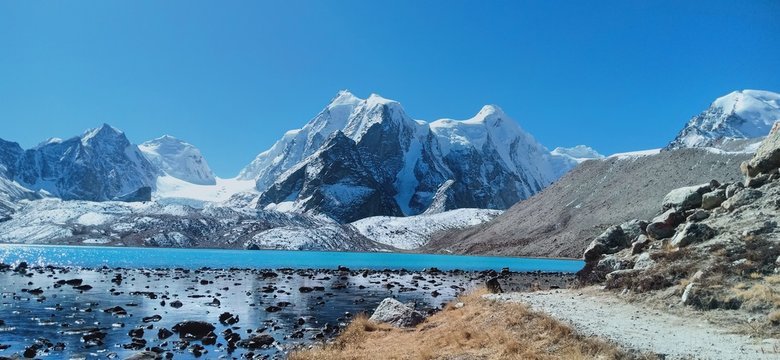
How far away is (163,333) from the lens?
30156 millimetres

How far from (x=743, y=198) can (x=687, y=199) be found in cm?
447

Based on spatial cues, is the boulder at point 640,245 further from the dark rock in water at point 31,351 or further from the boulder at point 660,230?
the dark rock in water at point 31,351

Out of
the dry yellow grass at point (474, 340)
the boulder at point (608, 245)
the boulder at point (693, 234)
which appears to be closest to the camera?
the dry yellow grass at point (474, 340)

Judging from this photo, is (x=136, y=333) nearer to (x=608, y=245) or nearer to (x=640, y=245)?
(x=640, y=245)

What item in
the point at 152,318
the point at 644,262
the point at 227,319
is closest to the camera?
the point at 644,262

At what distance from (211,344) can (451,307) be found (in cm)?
1311

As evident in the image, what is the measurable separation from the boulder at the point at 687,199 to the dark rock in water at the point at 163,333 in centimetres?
3147

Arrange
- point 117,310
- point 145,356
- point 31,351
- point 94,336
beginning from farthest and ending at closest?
point 117,310, point 94,336, point 31,351, point 145,356

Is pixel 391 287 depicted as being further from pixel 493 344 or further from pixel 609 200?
pixel 609 200

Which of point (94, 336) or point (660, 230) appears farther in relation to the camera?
point (660, 230)

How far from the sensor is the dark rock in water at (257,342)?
27.7 metres

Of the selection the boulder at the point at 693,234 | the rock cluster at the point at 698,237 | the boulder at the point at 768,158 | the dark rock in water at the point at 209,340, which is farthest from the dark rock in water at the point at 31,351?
the boulder at the point at 768,158

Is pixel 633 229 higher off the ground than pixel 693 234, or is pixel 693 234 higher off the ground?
pixel 633 229

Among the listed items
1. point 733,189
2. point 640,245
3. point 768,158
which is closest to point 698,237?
point 640,245
